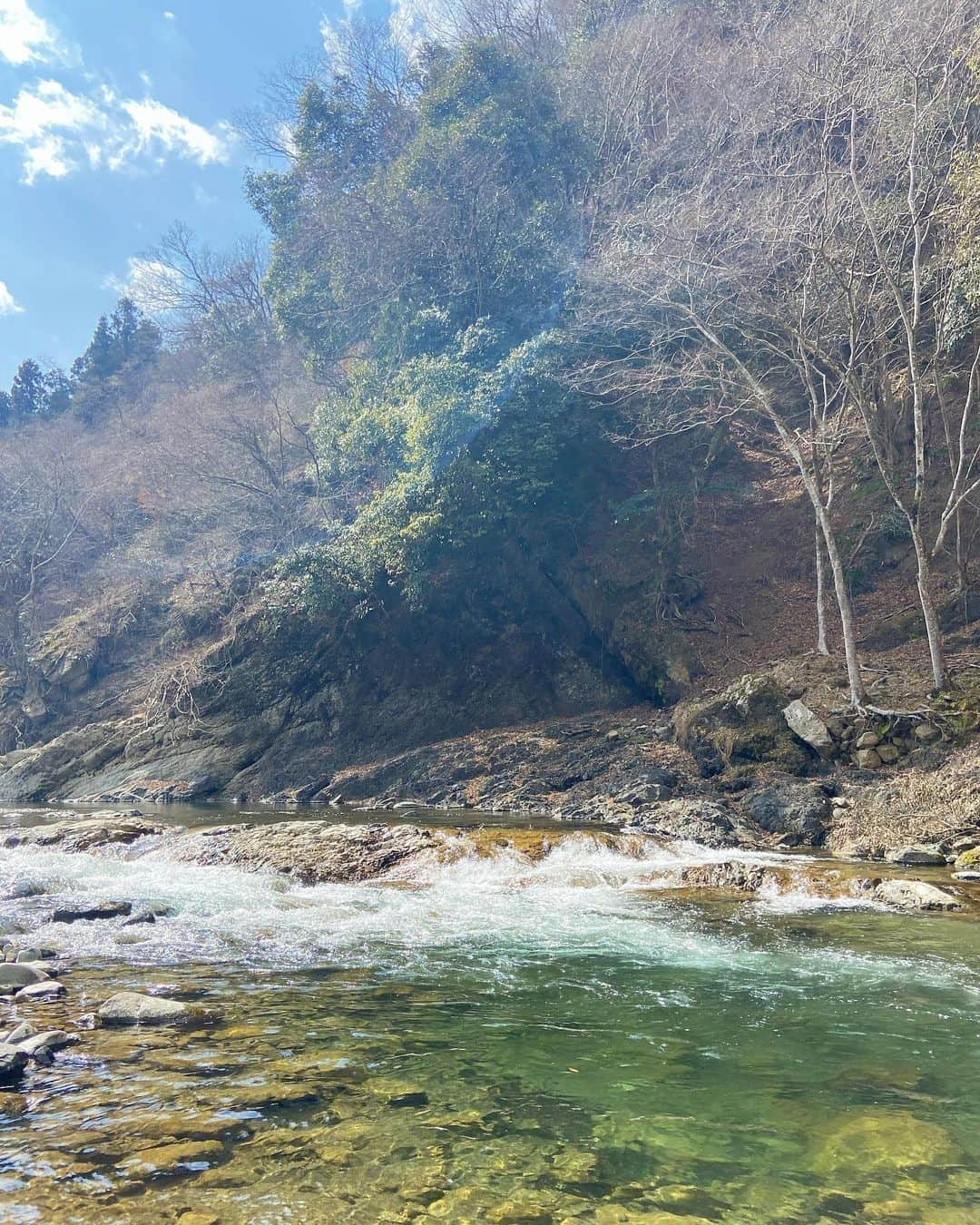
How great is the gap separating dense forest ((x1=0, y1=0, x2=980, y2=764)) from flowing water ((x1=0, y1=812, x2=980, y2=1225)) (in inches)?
412

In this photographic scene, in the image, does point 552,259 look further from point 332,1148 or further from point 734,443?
point 332,1148

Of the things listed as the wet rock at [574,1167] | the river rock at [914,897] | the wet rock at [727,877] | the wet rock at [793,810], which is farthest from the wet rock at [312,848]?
the wet rock at [574,1167]

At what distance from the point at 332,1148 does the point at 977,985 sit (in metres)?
4.63

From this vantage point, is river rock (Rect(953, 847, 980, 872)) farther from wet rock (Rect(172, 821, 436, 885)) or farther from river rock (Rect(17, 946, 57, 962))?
river rock (Rect(17, 946, 57, 962))

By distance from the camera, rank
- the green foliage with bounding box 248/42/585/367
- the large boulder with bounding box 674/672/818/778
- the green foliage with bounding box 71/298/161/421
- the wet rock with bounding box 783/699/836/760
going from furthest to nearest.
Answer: the green foliage with bounding box 71/298/161/421 → the green foliage with bounding box 248/42/585/367 → the large boulder with bounding box 674/672/818/778 → the wet rock with bounding box 783/699/836/760

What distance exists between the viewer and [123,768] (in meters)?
24.0

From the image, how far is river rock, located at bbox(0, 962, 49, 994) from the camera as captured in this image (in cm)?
573

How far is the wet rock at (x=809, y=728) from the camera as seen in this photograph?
47.1 feet

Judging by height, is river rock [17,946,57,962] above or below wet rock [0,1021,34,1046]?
below

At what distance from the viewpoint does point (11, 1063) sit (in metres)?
4.06

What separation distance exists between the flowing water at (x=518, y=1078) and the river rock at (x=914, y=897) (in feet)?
1.60

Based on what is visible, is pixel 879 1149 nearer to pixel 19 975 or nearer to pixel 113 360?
pixel 19 975

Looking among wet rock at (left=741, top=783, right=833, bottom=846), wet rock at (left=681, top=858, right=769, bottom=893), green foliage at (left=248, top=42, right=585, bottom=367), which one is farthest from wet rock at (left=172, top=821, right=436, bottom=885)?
green foliage at (left=248, top=42, right=585, bottom=367)

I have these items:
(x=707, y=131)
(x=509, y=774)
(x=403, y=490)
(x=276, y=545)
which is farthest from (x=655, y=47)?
(x=509, y=774)
